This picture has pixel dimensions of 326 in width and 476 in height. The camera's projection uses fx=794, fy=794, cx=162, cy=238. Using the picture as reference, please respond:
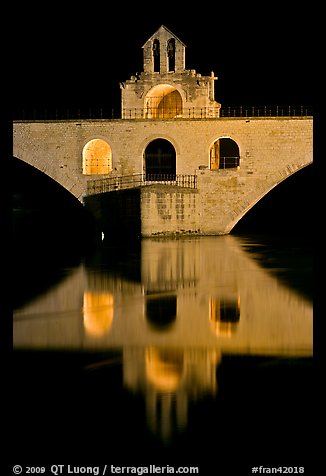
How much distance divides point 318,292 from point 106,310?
5.02 metres

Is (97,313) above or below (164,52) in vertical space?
below

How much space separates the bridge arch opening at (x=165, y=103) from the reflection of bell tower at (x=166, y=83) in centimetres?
26

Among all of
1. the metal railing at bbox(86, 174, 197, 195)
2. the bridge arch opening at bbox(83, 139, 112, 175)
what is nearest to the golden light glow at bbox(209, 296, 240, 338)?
the metal railing at bbox(86, 174, 197, 195)

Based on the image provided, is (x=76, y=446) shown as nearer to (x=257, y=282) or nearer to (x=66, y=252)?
(x=257, y=282)

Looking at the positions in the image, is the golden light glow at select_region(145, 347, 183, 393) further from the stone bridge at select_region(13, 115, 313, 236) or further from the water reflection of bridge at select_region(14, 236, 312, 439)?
the stone bridge at select_region(13, 115, 313, 236)

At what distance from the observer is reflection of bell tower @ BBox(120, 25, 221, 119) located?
31609 millimetres

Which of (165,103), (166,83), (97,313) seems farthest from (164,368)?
(165,103)

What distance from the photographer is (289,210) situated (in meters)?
46.1

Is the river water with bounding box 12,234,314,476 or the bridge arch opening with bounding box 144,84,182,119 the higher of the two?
the bridge arch opening with bounding box 144,84,182,119

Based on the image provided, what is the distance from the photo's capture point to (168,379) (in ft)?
35.2

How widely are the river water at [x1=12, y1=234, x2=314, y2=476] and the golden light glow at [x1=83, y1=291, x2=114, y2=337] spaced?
0.11ft

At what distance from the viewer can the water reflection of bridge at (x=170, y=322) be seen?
10.8 meters

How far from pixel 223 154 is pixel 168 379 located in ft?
79.3

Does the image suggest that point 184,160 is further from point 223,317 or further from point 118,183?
point 223,317
